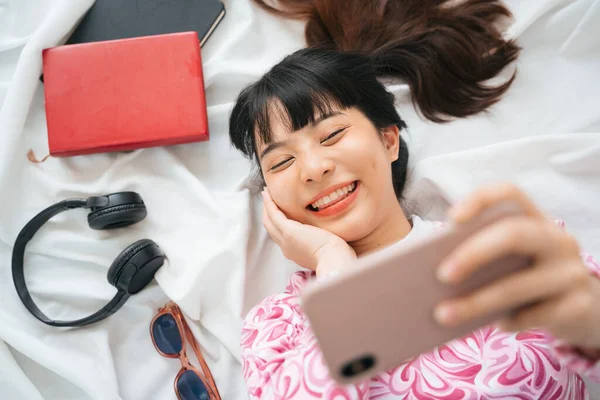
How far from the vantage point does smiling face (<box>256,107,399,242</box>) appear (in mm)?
892

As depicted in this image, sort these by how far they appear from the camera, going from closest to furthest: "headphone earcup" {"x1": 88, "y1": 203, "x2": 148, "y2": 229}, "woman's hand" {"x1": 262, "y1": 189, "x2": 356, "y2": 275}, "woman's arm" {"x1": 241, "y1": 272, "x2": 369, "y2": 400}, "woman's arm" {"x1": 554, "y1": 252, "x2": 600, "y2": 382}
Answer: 1. "woman's arm" {"x1": 554, "y1": 252, "x2": 600, "y2": 382}
2. "woman's arm" {"x1": 241, "y1": 272, "x2": 369, "y2": 400}
3. "woman's hand" {"x1": 262, "y1": 189, "x2": 356, "y2": 275}
4. "headphone earcup" {"x1": 88, "y1": 203, "x2": 148, "y2": 229}

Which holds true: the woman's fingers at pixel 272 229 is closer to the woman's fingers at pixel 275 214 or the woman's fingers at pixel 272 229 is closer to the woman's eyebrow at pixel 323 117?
the woman's fingers at pixel 275 214

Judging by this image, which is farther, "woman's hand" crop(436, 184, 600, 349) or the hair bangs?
the hair bangs

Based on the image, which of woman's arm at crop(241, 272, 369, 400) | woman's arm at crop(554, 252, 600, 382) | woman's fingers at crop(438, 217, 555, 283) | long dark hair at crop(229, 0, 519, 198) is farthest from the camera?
long dark hair at crop(229, 0, 519, 198)

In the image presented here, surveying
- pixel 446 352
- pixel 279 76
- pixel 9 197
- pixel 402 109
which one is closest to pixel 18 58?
pixel 9 197

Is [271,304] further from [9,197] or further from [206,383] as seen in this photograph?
[9,197]

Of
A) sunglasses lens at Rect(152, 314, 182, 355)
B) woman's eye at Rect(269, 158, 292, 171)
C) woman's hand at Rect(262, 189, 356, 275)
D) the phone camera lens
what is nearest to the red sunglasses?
sunglasses lens at Rect(152, 314, 182, 355)

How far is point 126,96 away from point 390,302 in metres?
0.91

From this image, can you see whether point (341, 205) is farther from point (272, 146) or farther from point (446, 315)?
point (446, 315)

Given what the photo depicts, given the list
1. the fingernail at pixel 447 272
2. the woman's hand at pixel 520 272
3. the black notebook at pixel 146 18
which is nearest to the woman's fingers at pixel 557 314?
the woman's hand at pixel 520 272

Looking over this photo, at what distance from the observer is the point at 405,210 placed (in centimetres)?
118

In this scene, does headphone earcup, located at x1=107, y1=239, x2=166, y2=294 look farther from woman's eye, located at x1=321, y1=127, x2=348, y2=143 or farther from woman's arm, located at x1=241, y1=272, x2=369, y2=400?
woman's eye, located at x1=321, y1=127, x2=348, y2=143

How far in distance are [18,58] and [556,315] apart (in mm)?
1384

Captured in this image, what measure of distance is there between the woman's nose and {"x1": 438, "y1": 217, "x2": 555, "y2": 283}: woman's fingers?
452mm
